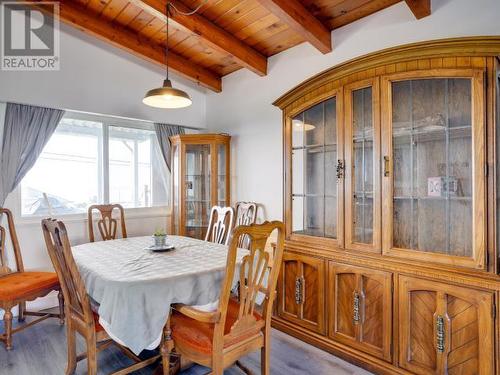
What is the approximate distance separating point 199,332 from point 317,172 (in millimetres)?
1578

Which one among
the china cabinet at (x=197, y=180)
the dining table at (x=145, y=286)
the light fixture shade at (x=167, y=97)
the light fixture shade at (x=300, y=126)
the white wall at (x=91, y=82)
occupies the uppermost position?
the white wall at (x=91, y=82)

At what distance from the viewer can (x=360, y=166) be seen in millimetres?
2369

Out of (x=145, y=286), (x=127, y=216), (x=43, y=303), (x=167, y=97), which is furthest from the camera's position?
(x=127, y=216)

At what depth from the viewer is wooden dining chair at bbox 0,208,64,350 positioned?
8.11 ft

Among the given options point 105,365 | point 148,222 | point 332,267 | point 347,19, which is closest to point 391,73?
point 347,19

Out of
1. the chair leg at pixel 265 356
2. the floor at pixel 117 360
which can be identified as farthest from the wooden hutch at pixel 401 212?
the chair leg at pixel 265 356

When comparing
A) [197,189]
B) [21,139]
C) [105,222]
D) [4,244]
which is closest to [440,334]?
[197,189]

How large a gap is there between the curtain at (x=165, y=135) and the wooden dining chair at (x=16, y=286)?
72.6 inches

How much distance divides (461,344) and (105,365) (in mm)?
2335

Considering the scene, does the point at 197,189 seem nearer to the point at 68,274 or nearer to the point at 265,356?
the point at 68,274

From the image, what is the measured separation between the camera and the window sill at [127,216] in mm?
3295

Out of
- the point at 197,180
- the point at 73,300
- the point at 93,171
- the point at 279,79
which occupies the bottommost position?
the point at 73,300

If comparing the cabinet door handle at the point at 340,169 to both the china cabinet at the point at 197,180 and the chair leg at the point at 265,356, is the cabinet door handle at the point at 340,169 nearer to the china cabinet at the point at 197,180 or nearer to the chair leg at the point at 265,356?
the chair leg at the point at 265,356

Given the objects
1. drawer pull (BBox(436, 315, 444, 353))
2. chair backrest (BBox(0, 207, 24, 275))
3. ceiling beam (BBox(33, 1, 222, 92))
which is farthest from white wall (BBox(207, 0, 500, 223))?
chair backrest (BBox(0, 207, 24, 275))
